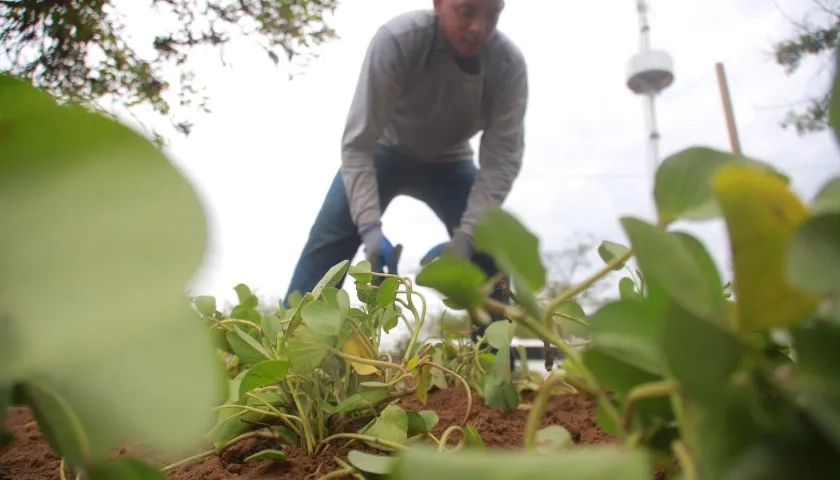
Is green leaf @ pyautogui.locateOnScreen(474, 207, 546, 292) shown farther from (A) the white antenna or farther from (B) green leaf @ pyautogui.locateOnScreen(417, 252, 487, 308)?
(A) the white antenna

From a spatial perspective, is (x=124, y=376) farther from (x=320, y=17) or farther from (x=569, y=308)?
(x=320, y=17)

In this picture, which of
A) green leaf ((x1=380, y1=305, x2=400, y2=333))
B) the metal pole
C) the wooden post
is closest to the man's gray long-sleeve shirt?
the wooden post

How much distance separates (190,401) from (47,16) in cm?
184

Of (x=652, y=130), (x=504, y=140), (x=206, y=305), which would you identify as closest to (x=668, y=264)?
(x=206, y=305)

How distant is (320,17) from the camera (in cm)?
183

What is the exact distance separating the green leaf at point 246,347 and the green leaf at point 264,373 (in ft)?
0.14

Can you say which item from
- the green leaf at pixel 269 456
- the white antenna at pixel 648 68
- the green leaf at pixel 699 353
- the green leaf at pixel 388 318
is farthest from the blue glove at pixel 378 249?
the white antenna at pixel 648 68

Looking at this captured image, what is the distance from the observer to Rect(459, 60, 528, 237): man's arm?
4.40 ft

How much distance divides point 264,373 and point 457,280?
16cm

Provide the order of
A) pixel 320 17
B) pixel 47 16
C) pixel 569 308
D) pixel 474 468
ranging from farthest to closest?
1. pixel 320 17
2. pixel 47 16
3. pixel 569 308
4. pixel 474 468

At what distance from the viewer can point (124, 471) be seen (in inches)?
4.4

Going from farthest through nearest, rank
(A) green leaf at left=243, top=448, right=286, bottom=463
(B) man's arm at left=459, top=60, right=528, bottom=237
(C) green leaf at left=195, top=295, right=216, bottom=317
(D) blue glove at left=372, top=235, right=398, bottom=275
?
(B) man's arm at left=459, top=60, right=528, bottom=237 → (D) blue glove at left=372, top=235, right=398, bottom=275 → (C) green leaf at left=195, top=295, right=216, bottom=317 → (A) green leaf at left=243, top=448, right=286, bottom=463

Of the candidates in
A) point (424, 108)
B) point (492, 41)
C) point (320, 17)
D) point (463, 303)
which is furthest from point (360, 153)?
point (463, 303)

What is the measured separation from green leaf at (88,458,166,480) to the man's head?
125 cm
